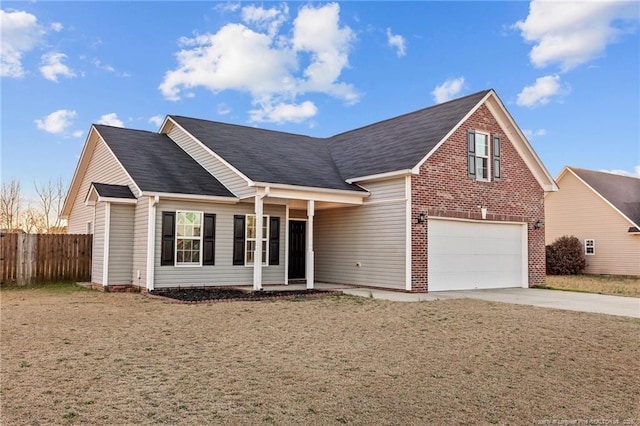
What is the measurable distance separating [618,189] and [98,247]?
90.7 ft

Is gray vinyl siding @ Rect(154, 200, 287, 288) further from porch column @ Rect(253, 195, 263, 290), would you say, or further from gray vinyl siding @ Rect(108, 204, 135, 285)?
gray vinyl siding @ Rect(108, 204, 135, 285)

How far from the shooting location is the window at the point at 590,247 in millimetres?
27688

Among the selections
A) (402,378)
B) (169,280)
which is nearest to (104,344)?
(402,378)

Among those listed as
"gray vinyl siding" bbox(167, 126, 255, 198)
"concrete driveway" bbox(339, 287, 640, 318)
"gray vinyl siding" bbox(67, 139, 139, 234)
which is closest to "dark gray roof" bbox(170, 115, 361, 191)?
"gray vinyl siding" bbox(167, 126, 255, 198)

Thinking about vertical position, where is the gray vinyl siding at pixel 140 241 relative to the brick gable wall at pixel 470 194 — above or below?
below

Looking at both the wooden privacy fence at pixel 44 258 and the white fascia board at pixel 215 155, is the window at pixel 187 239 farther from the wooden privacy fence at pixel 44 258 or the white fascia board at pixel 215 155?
the wooden privacy fence at pixel 44 258

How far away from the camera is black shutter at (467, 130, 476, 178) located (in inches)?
655

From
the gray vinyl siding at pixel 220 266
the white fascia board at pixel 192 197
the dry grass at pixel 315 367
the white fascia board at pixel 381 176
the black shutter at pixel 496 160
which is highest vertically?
the black shutter at pixel 496 160

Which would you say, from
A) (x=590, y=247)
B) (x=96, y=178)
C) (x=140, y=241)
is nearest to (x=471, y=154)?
(x=140, y=241)

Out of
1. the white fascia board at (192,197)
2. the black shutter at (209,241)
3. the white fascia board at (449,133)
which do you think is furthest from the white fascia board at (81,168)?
the white fascia board at (449,133)

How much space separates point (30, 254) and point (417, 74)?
16201 mm

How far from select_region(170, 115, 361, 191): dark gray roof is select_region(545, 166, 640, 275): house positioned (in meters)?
15.9

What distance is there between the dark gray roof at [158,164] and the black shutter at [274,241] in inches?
66.9

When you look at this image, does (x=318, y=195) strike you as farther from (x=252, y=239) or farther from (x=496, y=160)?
(x=496, y=160)
